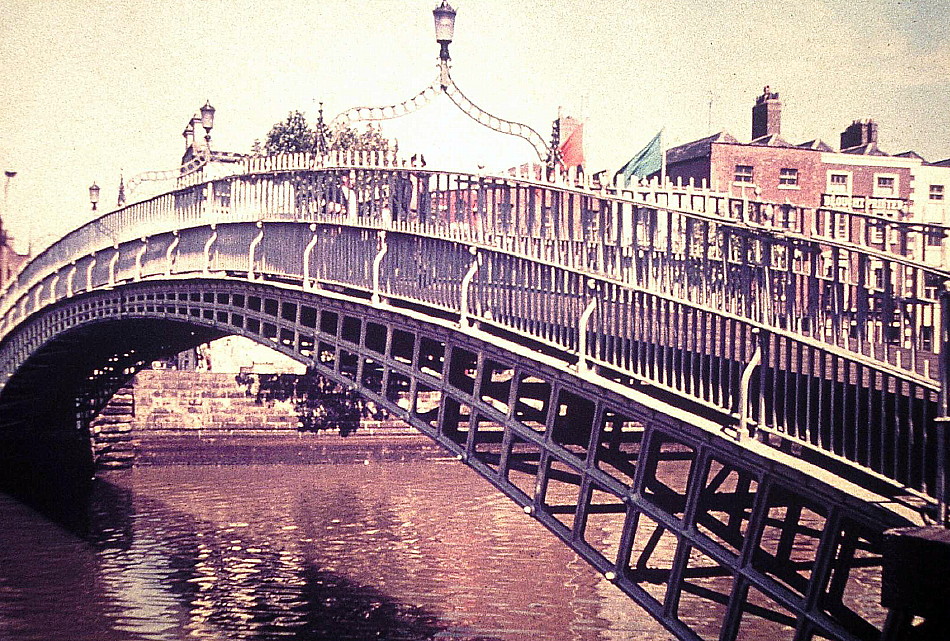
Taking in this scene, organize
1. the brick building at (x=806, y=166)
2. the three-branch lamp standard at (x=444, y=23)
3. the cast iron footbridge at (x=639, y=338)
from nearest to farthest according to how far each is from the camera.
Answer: the cast iron footbridge at (x=639, y=338)
the three-branch lamp standard at (x=444, y=23)
the brick building at (x=806, y=166)

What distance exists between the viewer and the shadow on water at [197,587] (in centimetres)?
1339

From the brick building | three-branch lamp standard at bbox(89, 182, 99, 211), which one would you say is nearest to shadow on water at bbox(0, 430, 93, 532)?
three-branch lamp standard at bbox(89, 182, 99, 211)

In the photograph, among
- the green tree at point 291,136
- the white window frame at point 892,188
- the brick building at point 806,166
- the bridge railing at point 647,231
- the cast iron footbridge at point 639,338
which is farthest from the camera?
the green tree at point 291,136

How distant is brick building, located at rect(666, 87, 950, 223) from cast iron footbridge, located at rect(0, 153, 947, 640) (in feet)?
47.9

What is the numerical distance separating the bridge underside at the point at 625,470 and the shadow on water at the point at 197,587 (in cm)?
302

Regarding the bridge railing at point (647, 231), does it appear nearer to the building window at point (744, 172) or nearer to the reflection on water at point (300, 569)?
the reflection on water at point (300, 569)

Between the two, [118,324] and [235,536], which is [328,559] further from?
[118,324]

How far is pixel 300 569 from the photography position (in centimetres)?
1644

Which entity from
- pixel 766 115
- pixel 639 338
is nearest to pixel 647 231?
pixel 639 338

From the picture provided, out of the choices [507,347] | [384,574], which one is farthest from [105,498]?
[507,347]

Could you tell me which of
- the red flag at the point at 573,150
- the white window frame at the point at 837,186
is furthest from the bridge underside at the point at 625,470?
the white window frame at the point at 837,186

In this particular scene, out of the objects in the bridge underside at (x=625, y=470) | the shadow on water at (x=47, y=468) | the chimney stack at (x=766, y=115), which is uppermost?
the chimney stack at (x=766, y=115)

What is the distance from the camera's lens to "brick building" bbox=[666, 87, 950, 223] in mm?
29891

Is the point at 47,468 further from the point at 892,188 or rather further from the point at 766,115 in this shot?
the point at 892,188
